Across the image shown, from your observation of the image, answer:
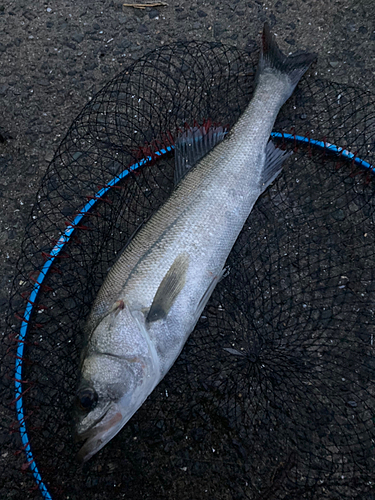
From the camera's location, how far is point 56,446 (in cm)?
271

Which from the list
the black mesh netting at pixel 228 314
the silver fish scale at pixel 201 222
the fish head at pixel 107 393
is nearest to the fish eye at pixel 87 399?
the fish head at pixel 107 393

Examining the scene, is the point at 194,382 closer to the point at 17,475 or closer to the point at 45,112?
the point at 17,475

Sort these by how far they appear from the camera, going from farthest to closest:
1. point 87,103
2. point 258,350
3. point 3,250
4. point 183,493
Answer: point 87,103
point 3,250
point 258,350
point 183,493

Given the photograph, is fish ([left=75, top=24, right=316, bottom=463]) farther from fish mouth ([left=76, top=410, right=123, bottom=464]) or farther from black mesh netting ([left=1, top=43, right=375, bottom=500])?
black mesh netting ([left=1, top=43, right=375, bottom=500])

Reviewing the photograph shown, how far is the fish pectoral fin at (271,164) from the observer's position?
2.76 m

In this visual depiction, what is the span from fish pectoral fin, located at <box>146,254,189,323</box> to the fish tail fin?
1710mm

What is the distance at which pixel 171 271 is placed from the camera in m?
2.36

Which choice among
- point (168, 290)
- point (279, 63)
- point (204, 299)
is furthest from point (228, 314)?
point (279, 63)

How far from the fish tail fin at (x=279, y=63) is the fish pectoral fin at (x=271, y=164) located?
563mm

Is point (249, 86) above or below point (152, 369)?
above

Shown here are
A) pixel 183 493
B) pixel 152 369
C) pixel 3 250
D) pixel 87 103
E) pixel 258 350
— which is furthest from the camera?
pixel 87 103

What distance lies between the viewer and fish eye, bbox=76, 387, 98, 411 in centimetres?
212

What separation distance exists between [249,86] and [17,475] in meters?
3.60

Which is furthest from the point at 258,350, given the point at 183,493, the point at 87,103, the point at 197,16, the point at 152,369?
the point at 197,16
